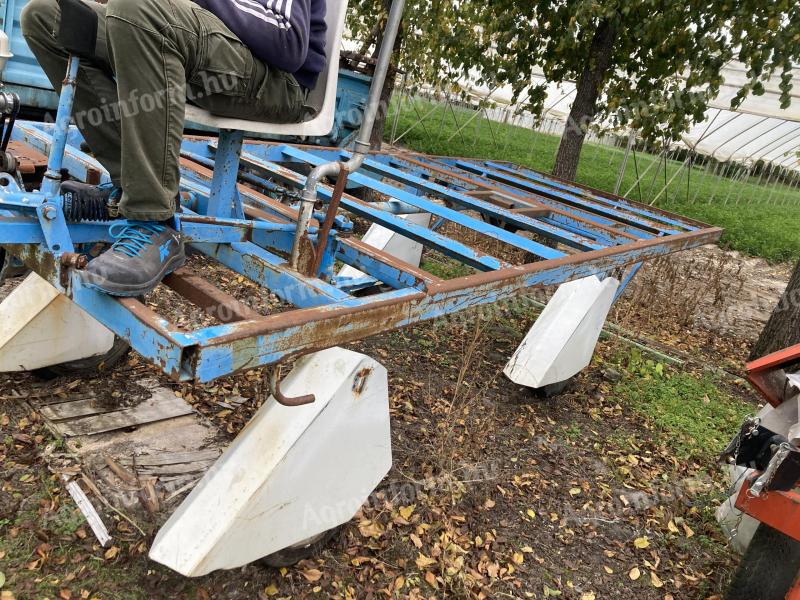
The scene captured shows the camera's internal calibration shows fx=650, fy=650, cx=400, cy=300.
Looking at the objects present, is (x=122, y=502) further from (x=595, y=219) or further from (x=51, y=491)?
(x=595, y=219)

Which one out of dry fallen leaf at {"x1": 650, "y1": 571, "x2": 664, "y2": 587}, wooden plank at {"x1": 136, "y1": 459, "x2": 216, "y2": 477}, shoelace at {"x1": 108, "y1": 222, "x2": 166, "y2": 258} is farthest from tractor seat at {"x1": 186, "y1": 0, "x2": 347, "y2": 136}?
dry fallen leaf at {"x1": 650, "y1": 571, "x2": 664, "y2": 587}

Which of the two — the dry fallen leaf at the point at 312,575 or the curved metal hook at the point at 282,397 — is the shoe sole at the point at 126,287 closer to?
the curved metal hook at the point at 282,397

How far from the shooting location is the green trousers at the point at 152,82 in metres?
1.58

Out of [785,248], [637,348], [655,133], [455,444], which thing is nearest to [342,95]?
[655,133]

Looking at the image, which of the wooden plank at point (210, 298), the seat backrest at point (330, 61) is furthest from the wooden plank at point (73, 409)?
the seat backrest at point (330, 61)

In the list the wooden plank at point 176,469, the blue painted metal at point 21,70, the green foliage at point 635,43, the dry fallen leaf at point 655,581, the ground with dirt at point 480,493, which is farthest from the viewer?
the green foliage at point 635,43

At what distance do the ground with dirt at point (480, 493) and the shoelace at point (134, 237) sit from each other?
1.06 m

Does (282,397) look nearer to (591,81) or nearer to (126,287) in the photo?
(126,287)

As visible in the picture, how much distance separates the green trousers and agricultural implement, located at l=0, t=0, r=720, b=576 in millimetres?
123

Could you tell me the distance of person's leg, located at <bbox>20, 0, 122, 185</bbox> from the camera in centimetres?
183

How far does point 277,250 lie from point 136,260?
0.85 meters

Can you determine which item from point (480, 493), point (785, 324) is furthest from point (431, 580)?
point (785, 324)

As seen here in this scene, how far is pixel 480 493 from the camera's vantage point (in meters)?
2.82

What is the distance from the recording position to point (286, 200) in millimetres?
4633
